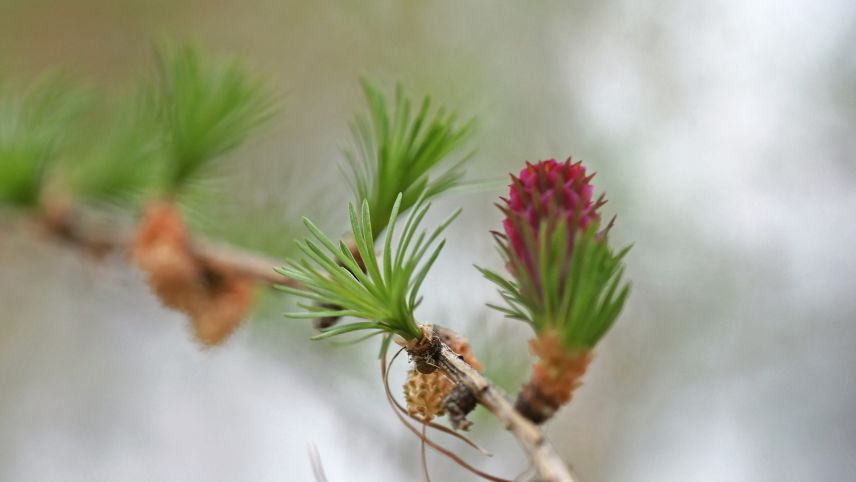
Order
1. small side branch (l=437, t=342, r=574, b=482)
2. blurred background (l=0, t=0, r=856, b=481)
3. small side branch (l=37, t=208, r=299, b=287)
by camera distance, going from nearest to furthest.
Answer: small side branch (l=437, t=342, r=574, b=482), small side branch (l=37, t=208, r=299, b=287), blurred background (l=0, t=0, r=856, b=481)

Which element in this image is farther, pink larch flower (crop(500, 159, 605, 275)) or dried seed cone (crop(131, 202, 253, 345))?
dried seed cone (crop(131, 202, 253, 345))

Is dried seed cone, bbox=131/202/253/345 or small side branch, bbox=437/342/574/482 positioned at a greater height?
small side branch, bbox=437/342/574/482

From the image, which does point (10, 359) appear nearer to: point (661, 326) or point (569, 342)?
point (661, 326)

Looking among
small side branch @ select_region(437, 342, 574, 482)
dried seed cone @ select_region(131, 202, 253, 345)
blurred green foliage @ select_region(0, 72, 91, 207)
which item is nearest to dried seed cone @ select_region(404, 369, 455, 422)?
small side branch @ select_region(437, 342, 574, 482)

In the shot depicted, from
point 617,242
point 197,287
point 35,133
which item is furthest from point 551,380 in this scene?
point 617,242

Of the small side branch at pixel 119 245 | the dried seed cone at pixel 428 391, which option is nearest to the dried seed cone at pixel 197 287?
the small side branch at pixel 119 245

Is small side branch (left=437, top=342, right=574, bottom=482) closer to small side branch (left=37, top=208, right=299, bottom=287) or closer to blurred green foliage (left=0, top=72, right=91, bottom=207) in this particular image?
small side branch (left=37, top=208, right=299, bottom=287)
